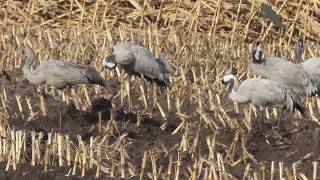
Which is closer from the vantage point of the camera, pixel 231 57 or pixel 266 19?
pixel 231 57

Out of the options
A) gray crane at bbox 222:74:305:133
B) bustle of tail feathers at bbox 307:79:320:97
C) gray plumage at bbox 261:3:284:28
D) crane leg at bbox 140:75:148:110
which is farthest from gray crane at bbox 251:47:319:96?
gray plumage at bbox 261:3:284:28

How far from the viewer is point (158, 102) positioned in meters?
10.0

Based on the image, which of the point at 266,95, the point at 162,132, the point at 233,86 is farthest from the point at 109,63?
the point at 266,95

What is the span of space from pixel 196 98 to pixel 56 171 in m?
3.20

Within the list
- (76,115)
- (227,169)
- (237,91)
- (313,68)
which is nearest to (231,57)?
(313,68)

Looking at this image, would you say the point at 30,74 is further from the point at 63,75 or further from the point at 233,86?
the point at 233,86

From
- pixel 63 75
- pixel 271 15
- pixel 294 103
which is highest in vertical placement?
pixel 271 15

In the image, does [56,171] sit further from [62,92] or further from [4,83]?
[4,83]

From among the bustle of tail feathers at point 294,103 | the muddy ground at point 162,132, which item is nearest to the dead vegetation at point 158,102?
the muddy ground at point 162,132

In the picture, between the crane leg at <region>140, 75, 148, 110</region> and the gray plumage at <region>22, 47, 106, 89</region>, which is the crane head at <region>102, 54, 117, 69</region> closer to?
the crane leg at <region>140, 75, 148, 110</region>

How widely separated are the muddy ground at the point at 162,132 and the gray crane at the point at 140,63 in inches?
19.0

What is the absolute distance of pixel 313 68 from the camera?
10625 millimetres

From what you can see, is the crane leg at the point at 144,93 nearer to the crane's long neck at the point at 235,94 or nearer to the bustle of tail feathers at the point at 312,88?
the crane's long neck at the point at 235,94

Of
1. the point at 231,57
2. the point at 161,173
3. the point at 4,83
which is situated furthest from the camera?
the point at 231,57
